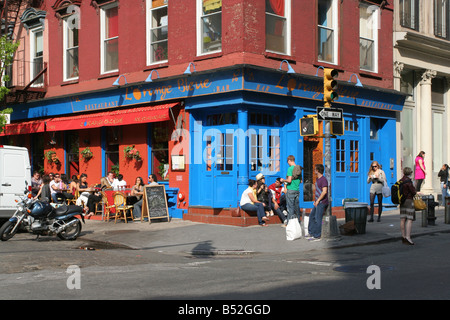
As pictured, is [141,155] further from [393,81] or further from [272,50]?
[393,81]

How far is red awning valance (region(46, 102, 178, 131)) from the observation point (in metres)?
17.4

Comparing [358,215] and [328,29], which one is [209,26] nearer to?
[328,29]

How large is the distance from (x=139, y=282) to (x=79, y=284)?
0.84 m

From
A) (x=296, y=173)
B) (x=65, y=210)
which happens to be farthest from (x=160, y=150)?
(x=296, y=173)

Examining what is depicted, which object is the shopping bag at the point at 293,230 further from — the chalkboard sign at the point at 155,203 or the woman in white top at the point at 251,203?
the chalkboard sign at the point at 155,203

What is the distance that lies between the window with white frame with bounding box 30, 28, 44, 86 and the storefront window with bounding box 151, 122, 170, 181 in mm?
6623

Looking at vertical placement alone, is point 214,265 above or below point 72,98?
below

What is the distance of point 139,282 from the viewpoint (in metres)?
8.20

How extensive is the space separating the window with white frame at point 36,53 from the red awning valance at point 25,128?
1657 mm

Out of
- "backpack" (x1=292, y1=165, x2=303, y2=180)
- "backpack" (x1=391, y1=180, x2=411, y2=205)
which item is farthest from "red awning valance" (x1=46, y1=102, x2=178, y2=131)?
"backpack" (x1=391, y1=180, x2=411, y2=205)

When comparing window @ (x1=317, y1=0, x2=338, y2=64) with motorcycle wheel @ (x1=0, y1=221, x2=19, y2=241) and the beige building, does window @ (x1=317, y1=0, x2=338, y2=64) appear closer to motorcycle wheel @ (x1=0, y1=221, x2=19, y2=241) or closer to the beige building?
the beige building

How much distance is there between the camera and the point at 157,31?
18.3 metres

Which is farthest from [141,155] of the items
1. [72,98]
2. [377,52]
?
[377,52]

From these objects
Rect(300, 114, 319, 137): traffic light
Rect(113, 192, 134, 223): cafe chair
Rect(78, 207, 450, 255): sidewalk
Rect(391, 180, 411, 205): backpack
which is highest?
Rect(300, 114, 319, 137): traffic light
